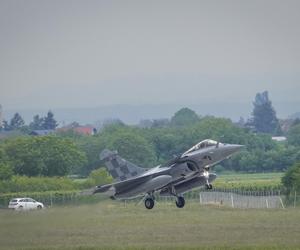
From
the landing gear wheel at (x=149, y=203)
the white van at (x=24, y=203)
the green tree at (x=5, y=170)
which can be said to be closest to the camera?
the landing gear wheel at (x=149, y=203)

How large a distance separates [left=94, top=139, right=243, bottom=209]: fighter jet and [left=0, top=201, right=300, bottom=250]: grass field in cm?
113

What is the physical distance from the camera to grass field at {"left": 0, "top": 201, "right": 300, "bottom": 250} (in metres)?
48.3

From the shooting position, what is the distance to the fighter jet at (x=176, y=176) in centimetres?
5753

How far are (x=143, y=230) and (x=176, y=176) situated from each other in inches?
171

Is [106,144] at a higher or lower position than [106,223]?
higher

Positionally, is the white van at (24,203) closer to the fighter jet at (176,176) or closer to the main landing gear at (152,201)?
the fighter jet at (176,176)

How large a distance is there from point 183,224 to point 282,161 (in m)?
61.3

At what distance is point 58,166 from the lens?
97562 millimetres

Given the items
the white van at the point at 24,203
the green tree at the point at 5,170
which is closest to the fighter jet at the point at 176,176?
the white van at the point at 24,203

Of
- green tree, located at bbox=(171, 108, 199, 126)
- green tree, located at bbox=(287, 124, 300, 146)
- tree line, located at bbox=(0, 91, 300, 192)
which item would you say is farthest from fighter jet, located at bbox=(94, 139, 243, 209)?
green tree, located at bbox=(171, 108, 199, 126)

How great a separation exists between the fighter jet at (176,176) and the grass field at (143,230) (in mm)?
1130

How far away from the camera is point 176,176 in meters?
58.7

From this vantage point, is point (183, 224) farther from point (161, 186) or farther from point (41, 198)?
point (41, 198)

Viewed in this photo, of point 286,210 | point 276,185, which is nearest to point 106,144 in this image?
point 276,185
